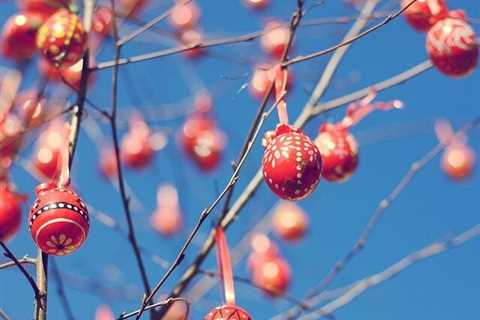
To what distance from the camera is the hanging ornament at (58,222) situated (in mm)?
1428

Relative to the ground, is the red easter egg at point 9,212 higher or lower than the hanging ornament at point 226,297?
higher

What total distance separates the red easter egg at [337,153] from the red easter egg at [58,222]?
623 millimetres

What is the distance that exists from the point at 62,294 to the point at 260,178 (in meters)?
0.54

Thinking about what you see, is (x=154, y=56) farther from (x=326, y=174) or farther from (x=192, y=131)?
(x=192, y=131)

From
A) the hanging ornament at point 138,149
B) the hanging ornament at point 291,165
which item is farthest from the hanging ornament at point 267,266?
the hanging ornament at point 291,165

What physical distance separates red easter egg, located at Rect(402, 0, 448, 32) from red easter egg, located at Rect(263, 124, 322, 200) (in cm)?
74

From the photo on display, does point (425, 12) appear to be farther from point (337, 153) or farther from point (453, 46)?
point (337, 153)

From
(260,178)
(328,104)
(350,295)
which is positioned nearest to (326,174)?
(260,178)

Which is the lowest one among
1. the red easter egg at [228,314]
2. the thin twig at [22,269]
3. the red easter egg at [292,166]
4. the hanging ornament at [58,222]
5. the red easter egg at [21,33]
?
the red easter egg at [228,314]

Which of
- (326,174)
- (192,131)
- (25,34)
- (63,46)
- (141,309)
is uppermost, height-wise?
(192,131)

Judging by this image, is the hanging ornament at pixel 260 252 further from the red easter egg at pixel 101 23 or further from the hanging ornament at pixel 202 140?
the red easter egg at pixel 101 23

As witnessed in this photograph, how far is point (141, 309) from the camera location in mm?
1398

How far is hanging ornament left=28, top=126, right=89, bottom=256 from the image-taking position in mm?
1428

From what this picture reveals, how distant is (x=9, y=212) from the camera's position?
1.92 m
